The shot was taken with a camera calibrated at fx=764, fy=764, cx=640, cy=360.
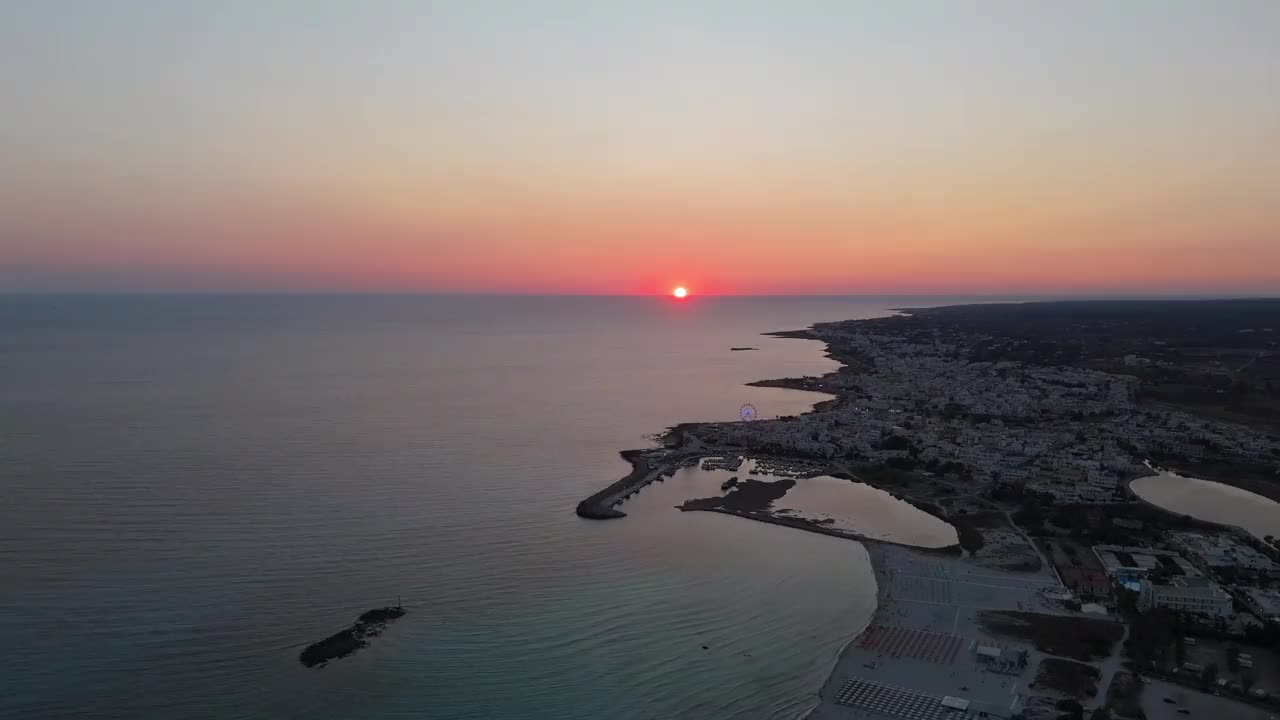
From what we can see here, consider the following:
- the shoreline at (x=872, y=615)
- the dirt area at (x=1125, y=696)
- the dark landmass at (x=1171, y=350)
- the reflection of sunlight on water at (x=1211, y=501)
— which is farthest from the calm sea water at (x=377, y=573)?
the dark landmass at (x=1171, y=350)

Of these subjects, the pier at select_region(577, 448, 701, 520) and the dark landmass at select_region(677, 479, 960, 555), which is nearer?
the dark landmass at select_region(677, 479, 960, 555)

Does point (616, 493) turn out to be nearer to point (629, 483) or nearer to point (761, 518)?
point (629, 483)

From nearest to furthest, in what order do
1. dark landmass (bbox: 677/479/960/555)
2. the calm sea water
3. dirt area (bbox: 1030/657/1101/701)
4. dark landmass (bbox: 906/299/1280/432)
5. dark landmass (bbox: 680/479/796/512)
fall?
1. the calm sea water
2. dirt area (bbox: 1030/657/1101/701)
3. dark landmass (bbox: 677/479/960/555)
4. dark landmass (bbox: 680/479/796/512)
5. dark landmass (bbox: 906/299/1280/432)

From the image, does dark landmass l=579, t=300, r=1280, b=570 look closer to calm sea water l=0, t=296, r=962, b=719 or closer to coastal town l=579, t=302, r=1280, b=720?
coastal town l=579, t=302, r=1280, b=720

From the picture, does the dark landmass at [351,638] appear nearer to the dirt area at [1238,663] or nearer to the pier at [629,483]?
the pier at [629,483]

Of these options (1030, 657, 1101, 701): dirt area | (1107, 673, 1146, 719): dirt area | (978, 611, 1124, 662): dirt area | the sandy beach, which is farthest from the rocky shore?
(1107, 673, 1146, 719): dirt area

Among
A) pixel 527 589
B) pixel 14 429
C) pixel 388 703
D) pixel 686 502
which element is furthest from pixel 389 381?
pixel 388 703
